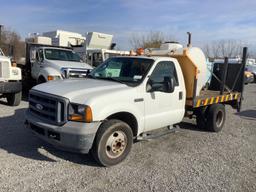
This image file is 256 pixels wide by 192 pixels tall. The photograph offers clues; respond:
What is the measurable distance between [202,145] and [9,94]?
21.7 feet

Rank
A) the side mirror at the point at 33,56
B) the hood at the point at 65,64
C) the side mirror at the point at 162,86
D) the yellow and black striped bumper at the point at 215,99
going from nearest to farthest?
the side mirror at the point at 162,86, the yellow and black striped bumper at the point at 215,99, the hood at the point at 65,64, the side mirror at the point at 33,56

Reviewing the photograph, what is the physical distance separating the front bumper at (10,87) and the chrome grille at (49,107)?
3.93 meters

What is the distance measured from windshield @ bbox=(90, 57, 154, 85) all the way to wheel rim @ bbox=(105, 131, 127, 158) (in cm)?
100

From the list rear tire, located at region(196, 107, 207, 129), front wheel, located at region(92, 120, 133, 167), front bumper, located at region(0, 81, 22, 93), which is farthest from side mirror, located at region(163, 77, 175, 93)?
front bumper, located at region(0, 81, 22, 93)

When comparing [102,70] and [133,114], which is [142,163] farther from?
[102,70]

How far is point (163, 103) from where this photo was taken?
5242 millimetres

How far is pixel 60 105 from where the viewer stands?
4.12 meters

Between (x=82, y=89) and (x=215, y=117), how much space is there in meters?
3.93

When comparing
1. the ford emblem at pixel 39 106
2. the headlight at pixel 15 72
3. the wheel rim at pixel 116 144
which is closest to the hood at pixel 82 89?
the ford emblem at pixel 39 106

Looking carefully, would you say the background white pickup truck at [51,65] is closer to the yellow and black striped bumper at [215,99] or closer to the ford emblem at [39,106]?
the yellow and black striped bumper at [215,99]

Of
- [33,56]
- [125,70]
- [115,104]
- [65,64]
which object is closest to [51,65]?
[65,64]

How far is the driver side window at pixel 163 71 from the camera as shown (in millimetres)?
5152

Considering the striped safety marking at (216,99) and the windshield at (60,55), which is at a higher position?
the windshield at (60,55)

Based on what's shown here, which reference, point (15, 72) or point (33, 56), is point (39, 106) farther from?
point (33, 56)
